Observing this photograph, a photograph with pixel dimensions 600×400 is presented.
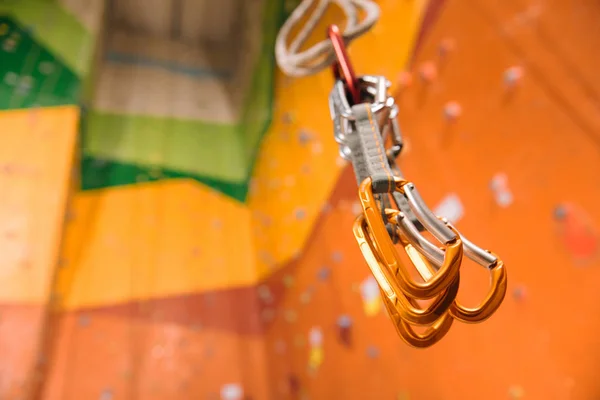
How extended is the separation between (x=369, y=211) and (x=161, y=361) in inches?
55.9

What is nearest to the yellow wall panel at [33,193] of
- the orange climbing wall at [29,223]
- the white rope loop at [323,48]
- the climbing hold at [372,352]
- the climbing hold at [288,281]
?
the orange climbing wall at [29,223]

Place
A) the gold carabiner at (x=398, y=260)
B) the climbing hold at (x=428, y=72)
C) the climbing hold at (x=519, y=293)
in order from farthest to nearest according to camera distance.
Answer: the climbing hold at (x=428, y=72) → the climbing hold at (x=519, y=293) → the gold carabiner at (x=398, y=260)

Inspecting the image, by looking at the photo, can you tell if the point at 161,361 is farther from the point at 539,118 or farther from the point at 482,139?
the point at 539,118

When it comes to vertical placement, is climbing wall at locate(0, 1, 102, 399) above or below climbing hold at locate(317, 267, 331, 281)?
below

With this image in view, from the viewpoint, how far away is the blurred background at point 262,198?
2.37 feet

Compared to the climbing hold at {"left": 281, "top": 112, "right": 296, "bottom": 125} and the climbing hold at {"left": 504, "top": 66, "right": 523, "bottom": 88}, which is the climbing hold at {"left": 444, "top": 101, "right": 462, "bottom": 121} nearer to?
the climbing hold at {"left": 504, "top": 66, "right": 523, "bottom": 88}

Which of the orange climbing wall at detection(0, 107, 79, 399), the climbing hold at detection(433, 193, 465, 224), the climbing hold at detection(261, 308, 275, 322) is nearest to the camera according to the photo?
the climbing hold at detection(433, 193, 465, 224)

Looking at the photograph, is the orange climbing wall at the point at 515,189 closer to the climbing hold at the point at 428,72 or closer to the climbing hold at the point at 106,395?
the climbing hold at the point at 428,72

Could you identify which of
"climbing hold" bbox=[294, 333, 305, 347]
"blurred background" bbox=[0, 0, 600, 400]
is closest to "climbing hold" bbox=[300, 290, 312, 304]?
"blurred background" bbox=[0, 0, 600, 400]

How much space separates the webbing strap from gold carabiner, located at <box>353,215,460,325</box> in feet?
0.23

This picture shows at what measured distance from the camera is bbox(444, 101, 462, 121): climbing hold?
94cm

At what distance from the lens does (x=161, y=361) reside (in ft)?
5.31

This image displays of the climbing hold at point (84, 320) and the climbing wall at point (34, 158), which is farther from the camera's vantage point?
the climbing hold at point (84, 320)

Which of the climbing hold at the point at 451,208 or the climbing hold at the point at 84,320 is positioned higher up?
the climbing hold at the point at 451,208
